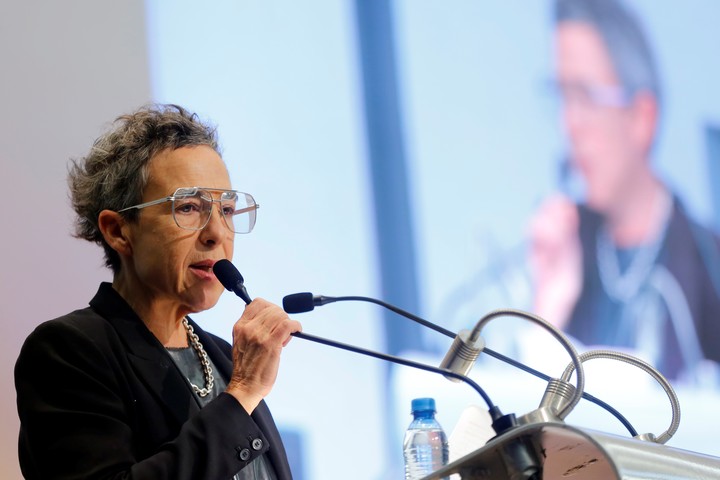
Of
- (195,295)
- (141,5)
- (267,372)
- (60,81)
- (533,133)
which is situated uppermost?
(141,5)

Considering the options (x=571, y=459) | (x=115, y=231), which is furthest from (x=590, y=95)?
(x=571, y=459)

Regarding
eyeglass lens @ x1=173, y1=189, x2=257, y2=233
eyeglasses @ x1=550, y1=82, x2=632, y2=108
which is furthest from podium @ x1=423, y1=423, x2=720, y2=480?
eyeglasses @ x1=550, y1=82, x2=632, y2=108

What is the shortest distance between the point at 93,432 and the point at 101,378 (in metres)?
0.11

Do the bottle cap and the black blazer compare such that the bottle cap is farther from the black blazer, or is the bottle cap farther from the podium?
the podium

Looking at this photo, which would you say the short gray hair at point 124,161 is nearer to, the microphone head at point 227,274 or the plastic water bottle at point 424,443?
the microphone head at point 227,274

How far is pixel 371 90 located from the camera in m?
3.09

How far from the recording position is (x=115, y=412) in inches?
62.6

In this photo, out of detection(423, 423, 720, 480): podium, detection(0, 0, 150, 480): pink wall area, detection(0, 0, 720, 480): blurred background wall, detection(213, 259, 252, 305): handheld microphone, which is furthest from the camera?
detection(0, 0, 720, 480): blurred background wall

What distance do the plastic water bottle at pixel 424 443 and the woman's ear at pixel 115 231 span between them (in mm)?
626

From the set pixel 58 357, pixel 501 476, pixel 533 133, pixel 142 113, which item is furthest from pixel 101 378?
pixel 533 133

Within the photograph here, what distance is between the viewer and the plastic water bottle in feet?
6.00

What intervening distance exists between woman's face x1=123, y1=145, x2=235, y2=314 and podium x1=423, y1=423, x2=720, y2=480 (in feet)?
2.68

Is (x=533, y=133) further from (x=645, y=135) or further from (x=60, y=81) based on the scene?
(x=60, y=81)

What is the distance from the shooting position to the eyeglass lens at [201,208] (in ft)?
5.86
